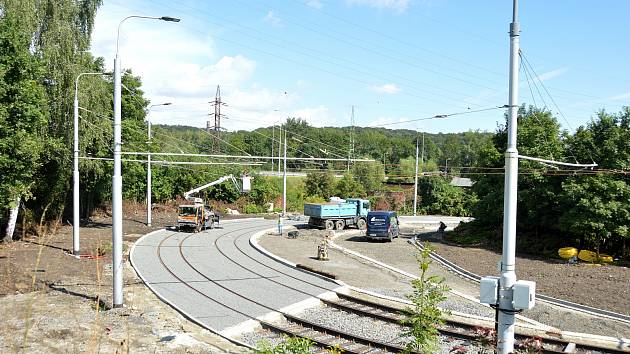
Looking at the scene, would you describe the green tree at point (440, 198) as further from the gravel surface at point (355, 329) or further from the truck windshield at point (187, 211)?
the gravel surface at point (355, 329)

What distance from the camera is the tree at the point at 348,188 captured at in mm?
65688

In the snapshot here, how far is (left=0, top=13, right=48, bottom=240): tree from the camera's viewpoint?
23969 millimetres

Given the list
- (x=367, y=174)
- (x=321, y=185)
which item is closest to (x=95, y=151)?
(x=321, y=185)

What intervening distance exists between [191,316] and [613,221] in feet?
72.8

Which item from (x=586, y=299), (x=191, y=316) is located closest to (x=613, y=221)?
(x=586, y=299)

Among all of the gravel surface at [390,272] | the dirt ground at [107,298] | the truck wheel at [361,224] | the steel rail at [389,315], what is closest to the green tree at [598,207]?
the dirt ground at [107,298]

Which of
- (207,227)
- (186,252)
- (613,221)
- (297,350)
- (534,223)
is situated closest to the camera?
(297,350)

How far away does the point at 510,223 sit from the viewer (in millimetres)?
6734

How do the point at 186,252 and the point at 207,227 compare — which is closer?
the point at 186,252

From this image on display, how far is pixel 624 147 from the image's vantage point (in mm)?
28281

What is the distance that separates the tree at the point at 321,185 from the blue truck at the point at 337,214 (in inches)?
727

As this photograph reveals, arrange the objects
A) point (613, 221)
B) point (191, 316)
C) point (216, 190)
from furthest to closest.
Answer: point (216, 190), point (613, 221), point (191, 316)

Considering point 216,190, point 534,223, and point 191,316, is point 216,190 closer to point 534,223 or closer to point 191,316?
point 534,223

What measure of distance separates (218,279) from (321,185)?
43.8 m
